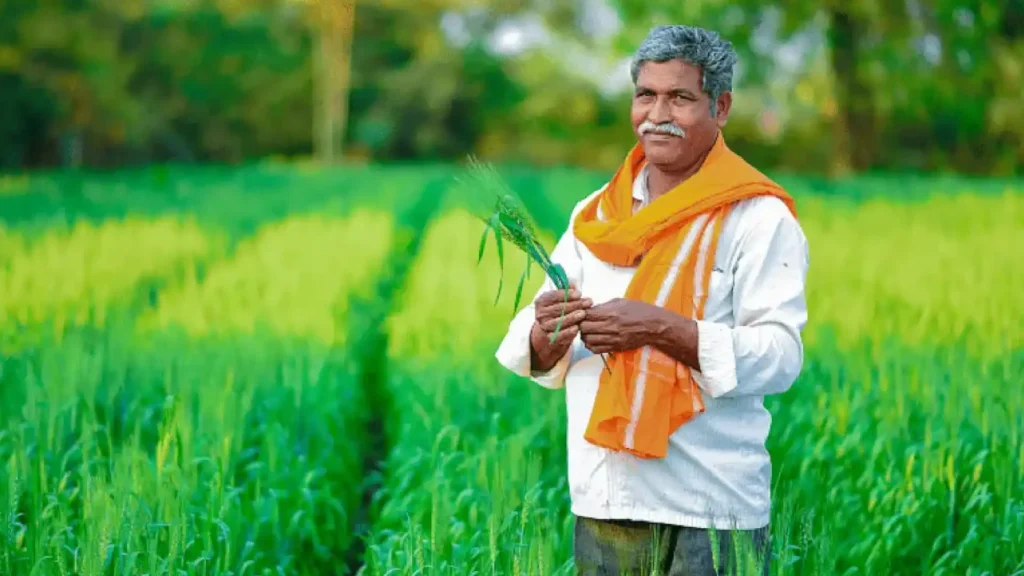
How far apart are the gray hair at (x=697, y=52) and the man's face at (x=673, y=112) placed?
0.6 inches

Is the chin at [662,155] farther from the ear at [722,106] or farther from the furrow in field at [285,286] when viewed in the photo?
the furrow in field at [285,286]

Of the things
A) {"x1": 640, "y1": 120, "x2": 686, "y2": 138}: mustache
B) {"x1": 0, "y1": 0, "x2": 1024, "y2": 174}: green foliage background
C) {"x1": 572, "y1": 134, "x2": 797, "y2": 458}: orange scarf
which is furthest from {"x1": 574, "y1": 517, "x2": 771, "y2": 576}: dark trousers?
{"x1": 0, "y1": 0, "x2": 1024, "y2": 174}: green foliage background

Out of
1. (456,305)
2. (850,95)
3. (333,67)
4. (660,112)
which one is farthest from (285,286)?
(333,67)

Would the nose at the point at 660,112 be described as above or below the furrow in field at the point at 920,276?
above

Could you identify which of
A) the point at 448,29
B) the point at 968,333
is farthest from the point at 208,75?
the point at 968,333

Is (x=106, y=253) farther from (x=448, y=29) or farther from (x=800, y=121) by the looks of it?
(x=448, y=29)

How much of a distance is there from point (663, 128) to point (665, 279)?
0.32m

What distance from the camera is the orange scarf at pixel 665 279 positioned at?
2344mm

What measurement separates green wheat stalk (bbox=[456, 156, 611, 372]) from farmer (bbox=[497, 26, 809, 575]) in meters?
0.05

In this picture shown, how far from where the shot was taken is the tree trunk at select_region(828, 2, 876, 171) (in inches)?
721

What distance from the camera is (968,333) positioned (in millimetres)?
5715

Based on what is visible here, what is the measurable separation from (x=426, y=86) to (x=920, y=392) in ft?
133

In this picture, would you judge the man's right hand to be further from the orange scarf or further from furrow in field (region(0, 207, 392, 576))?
furrow in field (region(0, 207, 392, 576))

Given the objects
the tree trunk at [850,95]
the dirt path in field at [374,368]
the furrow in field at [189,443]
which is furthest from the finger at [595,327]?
the tree trunk at [850,95]
